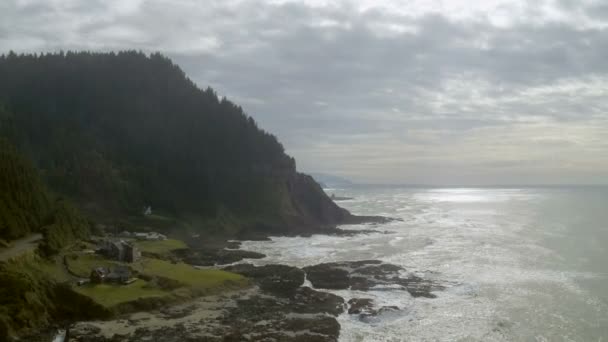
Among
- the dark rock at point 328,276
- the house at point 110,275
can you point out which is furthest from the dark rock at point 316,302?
the house at point 110,275

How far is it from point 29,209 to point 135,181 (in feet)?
219

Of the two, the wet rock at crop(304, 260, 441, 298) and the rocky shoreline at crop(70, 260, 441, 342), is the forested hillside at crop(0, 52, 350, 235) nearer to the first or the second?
the wet rock at crop(304, 260, 441, 298)

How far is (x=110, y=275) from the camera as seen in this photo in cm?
5019

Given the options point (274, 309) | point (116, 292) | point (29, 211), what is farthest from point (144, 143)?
point (274, 309)

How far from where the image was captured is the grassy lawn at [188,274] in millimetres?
54125

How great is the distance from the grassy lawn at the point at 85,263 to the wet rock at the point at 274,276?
1685 centimetres

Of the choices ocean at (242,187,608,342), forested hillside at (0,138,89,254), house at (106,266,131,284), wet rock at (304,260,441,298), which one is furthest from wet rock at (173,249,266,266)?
house at (106,266,131,284)

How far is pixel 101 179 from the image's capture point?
121938 mm

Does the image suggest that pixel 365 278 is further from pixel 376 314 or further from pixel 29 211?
pixel 29 211

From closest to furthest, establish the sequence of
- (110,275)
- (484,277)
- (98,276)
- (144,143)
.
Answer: (98,276) < (110,275) < (484,277) < (144,143)

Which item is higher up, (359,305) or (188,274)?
(188,274)

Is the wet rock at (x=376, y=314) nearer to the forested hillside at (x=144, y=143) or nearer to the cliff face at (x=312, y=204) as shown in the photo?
the forested hillside at (x=144, y=143)

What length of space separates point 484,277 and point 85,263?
49.2 metres

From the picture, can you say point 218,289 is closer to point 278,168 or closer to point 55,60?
point 278,168
